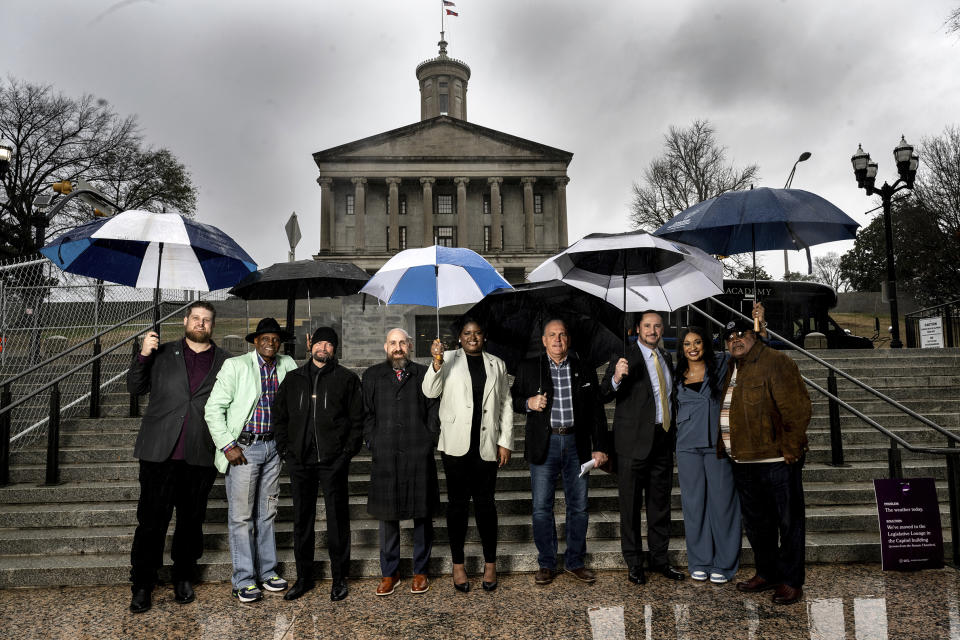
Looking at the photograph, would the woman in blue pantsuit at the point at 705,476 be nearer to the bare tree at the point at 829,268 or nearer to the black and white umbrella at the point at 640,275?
the black and white umbrella at the point at 640,275

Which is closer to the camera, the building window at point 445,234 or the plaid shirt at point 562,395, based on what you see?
the plaid shirt at point 562,395

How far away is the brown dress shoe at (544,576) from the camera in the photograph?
4.77 meters

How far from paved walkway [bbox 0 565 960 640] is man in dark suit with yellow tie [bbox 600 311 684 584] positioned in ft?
0.78

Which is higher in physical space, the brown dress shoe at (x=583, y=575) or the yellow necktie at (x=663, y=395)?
the yellow necktie at (x=663, y=395)

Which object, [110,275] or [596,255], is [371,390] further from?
[110,275]

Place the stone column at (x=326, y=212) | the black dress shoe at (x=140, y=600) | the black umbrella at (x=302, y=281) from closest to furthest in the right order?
the black dress shoe at (x=140, y=600)
the black umbrella at (x=302, y=281)
the stone column at (x=326, y=212)

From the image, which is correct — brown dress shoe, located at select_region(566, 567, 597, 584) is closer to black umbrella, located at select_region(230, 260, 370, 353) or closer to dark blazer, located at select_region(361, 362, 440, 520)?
dark blazer, located at select_region(361, 362, 440, 520)

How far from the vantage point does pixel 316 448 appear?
4.65m

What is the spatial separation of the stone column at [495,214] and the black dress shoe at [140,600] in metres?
47.1

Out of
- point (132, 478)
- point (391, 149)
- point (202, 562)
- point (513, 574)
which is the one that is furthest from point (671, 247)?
point (391, 149)

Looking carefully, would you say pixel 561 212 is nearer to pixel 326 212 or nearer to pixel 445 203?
pixel 445 203

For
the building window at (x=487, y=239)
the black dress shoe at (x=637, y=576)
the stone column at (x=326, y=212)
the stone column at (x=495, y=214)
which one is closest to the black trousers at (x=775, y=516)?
the black dress shoe at (x=637, y=576)

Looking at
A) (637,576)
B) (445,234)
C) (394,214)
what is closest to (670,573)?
(637,576)

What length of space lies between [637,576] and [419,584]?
1.73m
